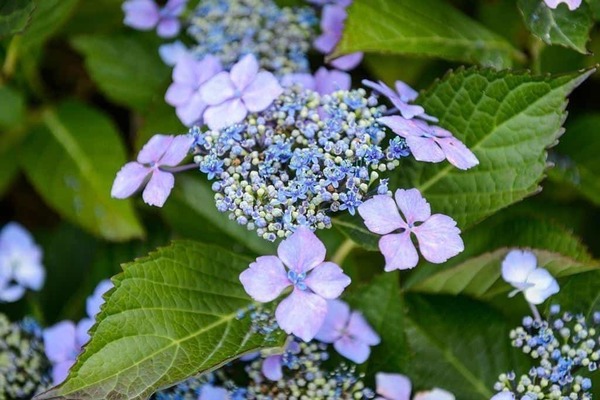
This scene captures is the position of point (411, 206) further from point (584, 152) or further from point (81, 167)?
point (81, 167)

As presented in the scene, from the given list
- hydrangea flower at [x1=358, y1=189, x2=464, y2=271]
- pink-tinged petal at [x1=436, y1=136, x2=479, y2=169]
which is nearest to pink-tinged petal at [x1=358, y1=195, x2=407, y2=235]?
hydrangea flower at [x1=358, y1=189, x2=464, y2=271]

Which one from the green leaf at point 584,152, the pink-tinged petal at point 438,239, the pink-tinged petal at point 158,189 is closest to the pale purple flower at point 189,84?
the pink-tinged petal at point 158,189

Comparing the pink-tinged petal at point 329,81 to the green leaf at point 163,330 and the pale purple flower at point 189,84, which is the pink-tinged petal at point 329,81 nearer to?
the pale purple flower at point 189,84

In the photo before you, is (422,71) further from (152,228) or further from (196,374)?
(196,374)

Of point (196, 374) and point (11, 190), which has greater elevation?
point (196, 374)

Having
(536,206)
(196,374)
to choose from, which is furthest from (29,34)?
(536,206)

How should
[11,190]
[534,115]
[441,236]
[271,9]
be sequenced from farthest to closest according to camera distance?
[11,190] → [271,9] → [534,115] → [441,236]

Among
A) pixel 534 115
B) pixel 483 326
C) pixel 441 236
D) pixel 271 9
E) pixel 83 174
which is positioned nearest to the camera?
pixel 441 236
